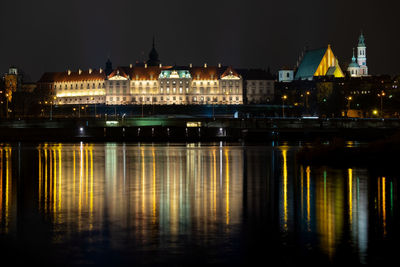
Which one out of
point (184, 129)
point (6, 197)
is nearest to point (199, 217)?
point (6, 197)

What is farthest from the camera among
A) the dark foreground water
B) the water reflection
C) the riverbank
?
the riverbank

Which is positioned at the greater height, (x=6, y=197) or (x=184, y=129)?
→ (x=184, y=129)

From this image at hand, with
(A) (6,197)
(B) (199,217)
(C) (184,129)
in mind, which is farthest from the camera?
(C) (184,129)

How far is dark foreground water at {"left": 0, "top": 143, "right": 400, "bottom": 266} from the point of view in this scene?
17453 millimetres

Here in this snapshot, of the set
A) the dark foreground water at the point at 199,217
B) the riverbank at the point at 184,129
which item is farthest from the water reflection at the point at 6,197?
the riverbank at the point at 184,129

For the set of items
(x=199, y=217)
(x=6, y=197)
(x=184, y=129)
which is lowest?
(x=199, y=217)

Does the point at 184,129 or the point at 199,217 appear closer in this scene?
the point at 199,217

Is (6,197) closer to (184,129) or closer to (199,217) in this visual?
(199,217)

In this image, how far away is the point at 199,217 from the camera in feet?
74.9

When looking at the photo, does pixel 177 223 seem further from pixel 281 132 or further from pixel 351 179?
pixel 281 132

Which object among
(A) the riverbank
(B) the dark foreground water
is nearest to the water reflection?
(B) the dark foreground water

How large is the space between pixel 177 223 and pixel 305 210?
5.25 meters

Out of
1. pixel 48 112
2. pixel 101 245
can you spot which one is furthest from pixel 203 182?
pixel 48 112

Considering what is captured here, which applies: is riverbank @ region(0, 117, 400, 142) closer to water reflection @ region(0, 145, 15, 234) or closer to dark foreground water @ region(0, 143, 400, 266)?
dark foreground water @ region(0, 143, 400, 266)
